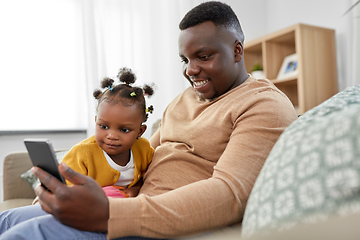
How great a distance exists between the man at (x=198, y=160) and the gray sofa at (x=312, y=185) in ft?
0.57

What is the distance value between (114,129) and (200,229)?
0.50 metres

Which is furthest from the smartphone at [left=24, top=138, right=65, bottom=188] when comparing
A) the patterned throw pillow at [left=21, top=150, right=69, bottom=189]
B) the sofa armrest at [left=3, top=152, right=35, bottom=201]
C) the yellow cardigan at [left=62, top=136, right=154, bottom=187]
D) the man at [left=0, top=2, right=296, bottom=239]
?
the sofa armrest at [left=3, top=152, right=35, bottom=201]

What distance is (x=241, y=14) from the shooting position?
3.73 meters

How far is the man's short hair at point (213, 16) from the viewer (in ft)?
3.83

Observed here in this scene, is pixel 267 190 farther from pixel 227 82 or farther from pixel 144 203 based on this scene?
pixel 227 82

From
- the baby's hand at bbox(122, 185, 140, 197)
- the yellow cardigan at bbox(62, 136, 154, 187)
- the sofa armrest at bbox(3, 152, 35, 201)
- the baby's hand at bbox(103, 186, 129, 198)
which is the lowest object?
the sofa armrest at bbox(3, 152, 35, 201)

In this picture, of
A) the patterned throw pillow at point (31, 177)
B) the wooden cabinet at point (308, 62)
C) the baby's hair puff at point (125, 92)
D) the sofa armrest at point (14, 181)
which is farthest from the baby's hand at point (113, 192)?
the wooden cabinet at point (308, 62)

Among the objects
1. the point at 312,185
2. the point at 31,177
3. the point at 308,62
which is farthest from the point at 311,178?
the point at 308,62

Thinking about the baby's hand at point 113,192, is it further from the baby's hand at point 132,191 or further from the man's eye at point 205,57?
the man's eye at point 205,57

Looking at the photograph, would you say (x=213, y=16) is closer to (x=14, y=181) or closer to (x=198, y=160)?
(x=198, y=160)

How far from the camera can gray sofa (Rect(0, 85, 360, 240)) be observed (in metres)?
0.40

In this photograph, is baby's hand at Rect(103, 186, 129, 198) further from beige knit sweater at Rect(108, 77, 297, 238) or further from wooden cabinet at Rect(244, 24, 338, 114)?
wooden cabinet at Rect(244, 24, 338, 114)

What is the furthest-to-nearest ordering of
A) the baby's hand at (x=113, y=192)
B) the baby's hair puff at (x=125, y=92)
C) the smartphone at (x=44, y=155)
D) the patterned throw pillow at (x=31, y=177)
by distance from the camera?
the patterned throw pillow at (x=31, y=177)
the baby's hair puff at (x=125, y=92)
the baby's hand at (x=113, y=192)
the smartphone at (x=44, y=155)

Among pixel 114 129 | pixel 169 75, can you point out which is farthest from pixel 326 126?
pixel 169 75
